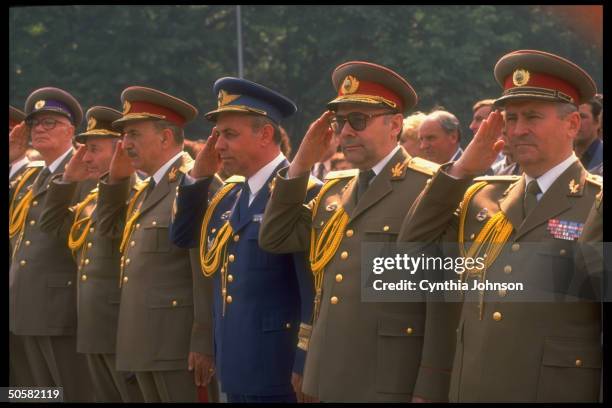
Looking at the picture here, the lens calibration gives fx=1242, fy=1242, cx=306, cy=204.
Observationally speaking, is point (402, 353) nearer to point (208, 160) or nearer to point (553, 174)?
point (553, 174)

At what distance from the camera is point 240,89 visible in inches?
276

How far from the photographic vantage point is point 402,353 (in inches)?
225

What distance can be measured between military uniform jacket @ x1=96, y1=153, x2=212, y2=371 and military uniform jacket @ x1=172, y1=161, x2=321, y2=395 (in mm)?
706

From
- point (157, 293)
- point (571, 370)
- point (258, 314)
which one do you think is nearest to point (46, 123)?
point (157, 293)

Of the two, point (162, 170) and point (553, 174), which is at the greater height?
point (162, 170)

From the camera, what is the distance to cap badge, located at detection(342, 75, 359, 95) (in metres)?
6.16

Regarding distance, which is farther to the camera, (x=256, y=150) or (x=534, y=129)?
(x=256, y=150)

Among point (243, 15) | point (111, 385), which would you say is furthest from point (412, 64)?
point (111, 385)

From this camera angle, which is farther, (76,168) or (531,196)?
(76,168)

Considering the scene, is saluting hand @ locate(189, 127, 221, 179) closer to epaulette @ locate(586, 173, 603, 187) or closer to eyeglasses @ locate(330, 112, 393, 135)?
eyeglasses @ locate(330, 112, 393, 135)

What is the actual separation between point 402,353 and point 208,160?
6.48ft
